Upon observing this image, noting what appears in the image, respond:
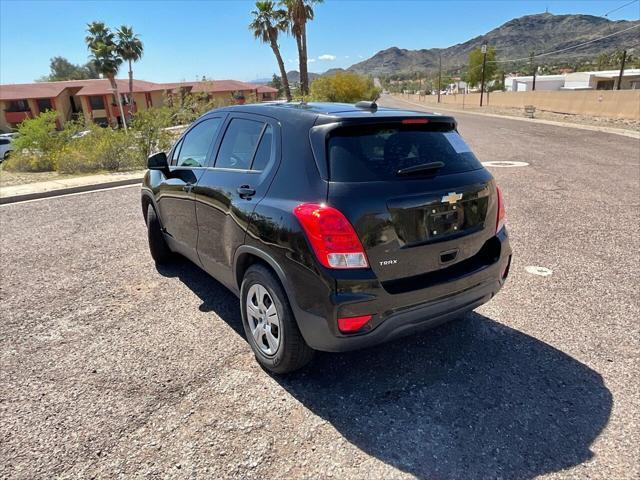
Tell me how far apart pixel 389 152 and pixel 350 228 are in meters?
0.64

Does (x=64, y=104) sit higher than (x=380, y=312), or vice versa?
(x=64, y=104)

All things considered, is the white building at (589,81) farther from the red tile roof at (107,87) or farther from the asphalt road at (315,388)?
the asphalt road at (315,388)

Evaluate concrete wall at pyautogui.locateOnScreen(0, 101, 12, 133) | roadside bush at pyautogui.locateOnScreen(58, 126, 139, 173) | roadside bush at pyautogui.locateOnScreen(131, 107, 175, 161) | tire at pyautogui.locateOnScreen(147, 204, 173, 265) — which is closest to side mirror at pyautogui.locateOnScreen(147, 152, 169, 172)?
tire at pyautogui.locateOnScreen(147, 204, 173, 265)

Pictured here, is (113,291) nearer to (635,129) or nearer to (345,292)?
(345,292)

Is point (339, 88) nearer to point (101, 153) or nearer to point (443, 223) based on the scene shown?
point (101, 153)

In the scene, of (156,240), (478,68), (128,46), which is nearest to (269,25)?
(128,46)

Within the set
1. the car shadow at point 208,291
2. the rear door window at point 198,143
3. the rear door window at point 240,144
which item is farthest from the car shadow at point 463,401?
the rear door window at point 198,143

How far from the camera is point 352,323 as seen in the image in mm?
2496

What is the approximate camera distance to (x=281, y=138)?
295cm

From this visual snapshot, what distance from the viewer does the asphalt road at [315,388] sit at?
7.69ft

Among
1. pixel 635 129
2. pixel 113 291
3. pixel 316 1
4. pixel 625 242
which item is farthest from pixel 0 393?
pixel 316 1

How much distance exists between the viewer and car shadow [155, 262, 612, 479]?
2.32m

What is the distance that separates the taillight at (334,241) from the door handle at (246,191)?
0.72m

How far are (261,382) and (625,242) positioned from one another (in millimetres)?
5004
